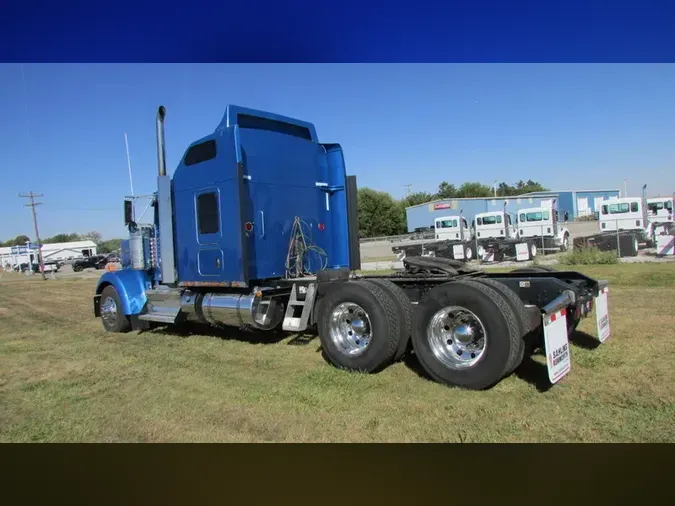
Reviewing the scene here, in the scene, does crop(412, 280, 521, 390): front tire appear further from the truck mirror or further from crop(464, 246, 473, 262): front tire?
crop(464, 246, 473, 262): front tire

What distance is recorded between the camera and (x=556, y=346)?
14.5ft

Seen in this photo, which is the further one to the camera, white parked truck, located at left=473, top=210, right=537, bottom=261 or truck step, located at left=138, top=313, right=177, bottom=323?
white parked truck, located at left=473, top=210, right=537, bottom=261

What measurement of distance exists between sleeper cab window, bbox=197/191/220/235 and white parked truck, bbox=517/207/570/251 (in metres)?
21.2

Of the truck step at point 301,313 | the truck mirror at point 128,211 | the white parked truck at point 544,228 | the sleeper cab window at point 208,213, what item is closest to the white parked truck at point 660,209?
the white parked truck at point 544,228

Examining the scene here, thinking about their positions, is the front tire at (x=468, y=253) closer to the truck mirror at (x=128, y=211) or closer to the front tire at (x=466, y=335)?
the truck mirror at (x=128, y=211)

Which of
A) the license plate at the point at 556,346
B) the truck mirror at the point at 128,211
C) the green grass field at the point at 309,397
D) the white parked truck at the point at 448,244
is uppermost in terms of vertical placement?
the truck mirror at the point at 128,211

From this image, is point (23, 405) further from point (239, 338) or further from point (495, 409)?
point (495, 409)

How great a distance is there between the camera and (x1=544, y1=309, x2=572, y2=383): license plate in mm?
4297

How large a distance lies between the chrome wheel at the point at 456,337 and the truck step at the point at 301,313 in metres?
1.89

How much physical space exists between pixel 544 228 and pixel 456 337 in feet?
74.2

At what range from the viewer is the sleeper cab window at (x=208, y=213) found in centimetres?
715

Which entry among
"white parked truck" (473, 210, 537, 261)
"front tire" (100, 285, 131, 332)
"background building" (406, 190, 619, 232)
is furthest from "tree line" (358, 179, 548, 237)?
"front tire" (100, 285, 131, 332)

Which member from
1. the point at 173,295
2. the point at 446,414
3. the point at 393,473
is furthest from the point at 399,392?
the point at 173,295

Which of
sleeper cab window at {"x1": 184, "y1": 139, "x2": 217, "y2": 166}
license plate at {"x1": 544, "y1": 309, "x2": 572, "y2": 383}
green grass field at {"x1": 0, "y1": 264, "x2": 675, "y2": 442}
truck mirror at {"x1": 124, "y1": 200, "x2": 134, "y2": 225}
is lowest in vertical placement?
green grass field at {"x1": 0, "y1": 264, "x2": 675, "y2": 442}
